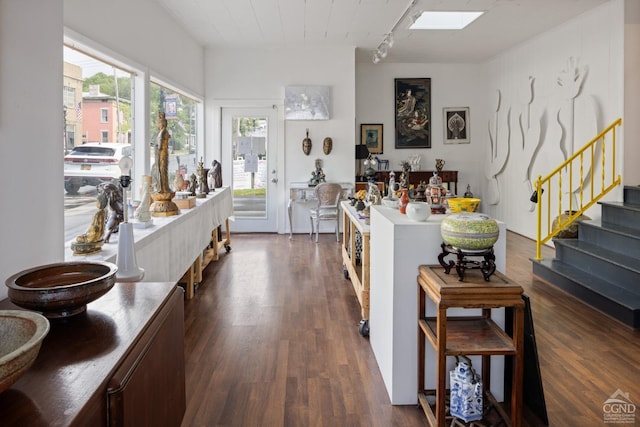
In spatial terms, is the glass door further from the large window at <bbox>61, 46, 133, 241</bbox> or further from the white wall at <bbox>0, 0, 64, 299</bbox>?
the white wall at <bbox>0, 0, 64, 299</bbox>

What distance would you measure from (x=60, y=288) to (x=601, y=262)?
4.66 meters

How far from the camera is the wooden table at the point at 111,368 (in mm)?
1032

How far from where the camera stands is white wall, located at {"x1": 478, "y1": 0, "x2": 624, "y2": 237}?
18.8ft

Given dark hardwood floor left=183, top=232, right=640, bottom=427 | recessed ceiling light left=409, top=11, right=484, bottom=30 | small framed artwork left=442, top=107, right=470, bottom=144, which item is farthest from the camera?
small framed artwork left=442, top=107, right=470, bottom=144

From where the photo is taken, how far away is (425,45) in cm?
787

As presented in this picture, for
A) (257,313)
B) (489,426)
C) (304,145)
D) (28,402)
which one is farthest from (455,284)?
(304,145)

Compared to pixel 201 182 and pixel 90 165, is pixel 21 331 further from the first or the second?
pixel 201 182

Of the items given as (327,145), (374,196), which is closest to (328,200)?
(327,145)

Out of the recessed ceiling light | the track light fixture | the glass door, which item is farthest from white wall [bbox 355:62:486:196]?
the track light fixture

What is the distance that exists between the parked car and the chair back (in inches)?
135

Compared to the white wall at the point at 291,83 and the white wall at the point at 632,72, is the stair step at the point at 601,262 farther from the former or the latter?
the white wall at the point at 291,83

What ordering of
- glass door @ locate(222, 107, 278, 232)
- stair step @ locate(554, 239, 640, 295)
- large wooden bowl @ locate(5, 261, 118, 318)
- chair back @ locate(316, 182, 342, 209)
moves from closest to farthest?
large wooden bowl @ locate(5, 261, 118, 318) < stair step @ locate(554, 239, 640, 295) < chair back @ locate(316, 182, 342, 209) < glass door @ locate(222, 107, 278, 232)

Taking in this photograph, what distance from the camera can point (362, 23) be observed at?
21.8 ft

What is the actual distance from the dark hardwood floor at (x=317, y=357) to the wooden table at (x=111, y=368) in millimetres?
892
